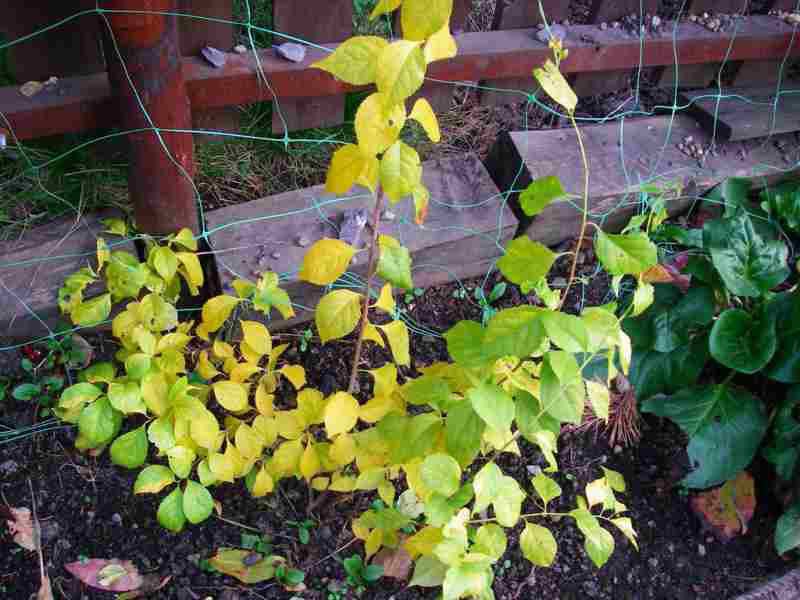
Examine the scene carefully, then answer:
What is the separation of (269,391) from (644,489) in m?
0.98

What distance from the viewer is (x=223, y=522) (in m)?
1.56

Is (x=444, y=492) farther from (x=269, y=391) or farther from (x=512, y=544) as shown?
(x=512, y=544)

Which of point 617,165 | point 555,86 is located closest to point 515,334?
point 555,86

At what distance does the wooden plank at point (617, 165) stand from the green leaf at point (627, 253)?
3.27 feet

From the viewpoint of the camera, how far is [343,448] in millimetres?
1297

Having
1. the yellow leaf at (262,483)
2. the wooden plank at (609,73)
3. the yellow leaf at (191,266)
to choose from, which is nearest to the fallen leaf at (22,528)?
the yellow leaf at (262,483)

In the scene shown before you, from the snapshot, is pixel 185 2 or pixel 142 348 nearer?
pixel 142 348

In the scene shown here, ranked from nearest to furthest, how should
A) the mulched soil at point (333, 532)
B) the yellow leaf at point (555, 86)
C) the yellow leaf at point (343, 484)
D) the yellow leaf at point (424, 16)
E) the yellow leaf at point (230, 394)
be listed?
the yellow leaf at point (424, 16) < the yellow leaf at point (555, 86) < the yellow leaf at point (230, 394) < the yellow leaf at point (343, 484) < the mulched soil at point (333, 532)

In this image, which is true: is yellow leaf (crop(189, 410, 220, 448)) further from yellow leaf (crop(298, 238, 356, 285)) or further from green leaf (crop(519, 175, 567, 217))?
green leaf (crop(519, 175, 567, 217))

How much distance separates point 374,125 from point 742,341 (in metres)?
1.14

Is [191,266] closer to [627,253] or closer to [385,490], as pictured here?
[385,490]

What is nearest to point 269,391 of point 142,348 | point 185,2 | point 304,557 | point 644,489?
point 142,348

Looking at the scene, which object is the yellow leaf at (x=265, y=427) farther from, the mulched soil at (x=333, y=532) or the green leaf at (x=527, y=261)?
the green leaf at (x=527, y=261)

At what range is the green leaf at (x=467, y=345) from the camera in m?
1.01
